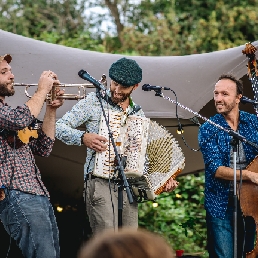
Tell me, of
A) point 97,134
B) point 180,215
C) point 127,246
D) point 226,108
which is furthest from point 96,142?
point 180,215

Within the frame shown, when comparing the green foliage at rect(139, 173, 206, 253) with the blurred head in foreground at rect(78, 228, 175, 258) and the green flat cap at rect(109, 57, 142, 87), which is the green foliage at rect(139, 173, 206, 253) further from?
the blurred head in foreground at rect(78, 228, 175, 258)

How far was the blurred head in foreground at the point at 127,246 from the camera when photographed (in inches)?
58.3

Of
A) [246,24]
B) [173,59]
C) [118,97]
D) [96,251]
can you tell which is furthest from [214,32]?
[96,251]

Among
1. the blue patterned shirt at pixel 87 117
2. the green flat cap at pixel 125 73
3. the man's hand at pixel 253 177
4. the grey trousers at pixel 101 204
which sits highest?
the green flat cap at pixel 125 73

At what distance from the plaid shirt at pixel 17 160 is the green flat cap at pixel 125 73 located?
0.93 meters

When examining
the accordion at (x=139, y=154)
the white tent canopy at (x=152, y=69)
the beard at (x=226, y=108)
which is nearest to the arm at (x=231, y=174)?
the accordion at (x=139, y=154)

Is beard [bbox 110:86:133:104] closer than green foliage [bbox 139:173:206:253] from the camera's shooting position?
Yes

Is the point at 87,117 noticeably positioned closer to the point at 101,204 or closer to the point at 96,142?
the point at 96,142

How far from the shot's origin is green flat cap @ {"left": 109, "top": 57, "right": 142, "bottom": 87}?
4336 mm

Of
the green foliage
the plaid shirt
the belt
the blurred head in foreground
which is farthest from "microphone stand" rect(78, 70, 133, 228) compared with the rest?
the green foliage

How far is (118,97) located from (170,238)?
4609 millimetres

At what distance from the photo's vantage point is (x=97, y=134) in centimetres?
420

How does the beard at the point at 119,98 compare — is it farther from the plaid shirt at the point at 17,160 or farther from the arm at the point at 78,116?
the plaid shirt at the point at 17,160

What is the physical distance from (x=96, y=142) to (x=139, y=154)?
35cm
